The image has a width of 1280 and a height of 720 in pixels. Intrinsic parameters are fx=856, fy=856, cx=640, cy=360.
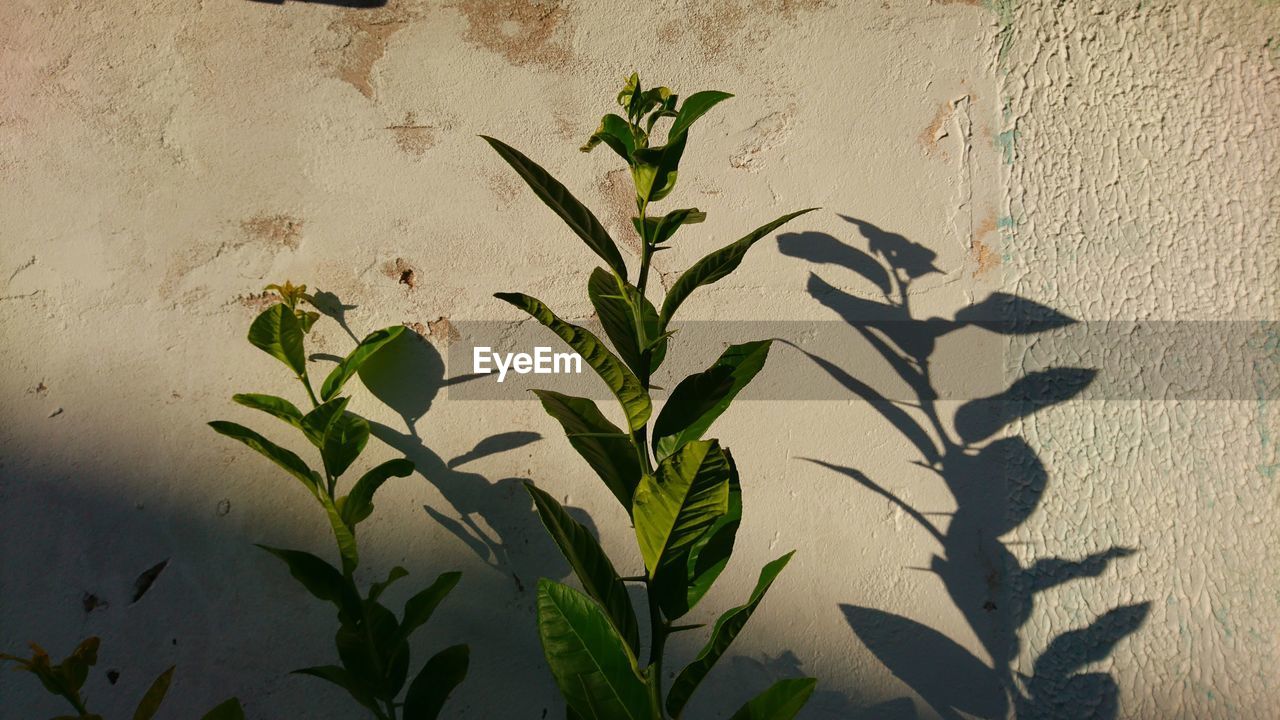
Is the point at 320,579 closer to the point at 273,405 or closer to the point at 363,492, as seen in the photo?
the point at 363,492

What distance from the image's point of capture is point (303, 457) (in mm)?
1442

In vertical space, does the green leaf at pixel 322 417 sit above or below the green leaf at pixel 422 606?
above

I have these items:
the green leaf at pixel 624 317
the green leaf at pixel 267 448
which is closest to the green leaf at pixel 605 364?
the green leaf at pixel 624 317

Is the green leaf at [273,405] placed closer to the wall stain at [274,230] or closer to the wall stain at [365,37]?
the wall stain at [274,230]

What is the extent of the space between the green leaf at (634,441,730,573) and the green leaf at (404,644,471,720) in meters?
0.44

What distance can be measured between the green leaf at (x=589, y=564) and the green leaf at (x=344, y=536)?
0.40 metres

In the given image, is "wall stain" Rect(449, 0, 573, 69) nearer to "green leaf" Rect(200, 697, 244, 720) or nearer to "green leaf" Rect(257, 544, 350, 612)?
"green leaf" Rect(257, 544, 350, 612)

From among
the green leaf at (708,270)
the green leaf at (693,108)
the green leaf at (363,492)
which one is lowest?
the green leaf at (363,492)

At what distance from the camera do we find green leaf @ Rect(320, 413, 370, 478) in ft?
4.32

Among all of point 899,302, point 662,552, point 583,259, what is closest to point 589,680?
point 662,552

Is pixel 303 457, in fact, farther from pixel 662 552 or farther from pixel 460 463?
pixel 662 552

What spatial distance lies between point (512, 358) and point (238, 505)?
0.51m

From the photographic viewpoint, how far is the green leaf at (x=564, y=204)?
1.00 metres

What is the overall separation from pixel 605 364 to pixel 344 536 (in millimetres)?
518
